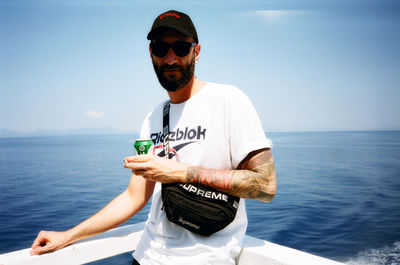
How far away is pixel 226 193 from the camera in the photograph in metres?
1.58

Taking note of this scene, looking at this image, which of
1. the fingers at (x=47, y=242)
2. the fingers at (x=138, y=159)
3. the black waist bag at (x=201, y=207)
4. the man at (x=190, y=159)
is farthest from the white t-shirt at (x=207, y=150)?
the fingers at (x=47, y=242)

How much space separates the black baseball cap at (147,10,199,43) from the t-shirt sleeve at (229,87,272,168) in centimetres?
59

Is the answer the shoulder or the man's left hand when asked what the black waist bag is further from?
the shoulder

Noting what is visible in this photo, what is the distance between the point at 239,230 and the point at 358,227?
1022 cm

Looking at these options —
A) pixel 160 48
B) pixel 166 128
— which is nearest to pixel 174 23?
pixel 160 48

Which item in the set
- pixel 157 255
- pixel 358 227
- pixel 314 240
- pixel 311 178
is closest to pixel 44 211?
pixel 314 240

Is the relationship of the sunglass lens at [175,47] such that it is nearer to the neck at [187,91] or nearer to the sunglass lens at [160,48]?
the sunglass lens at [160,48]

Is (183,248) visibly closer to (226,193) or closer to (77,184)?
(226,193)

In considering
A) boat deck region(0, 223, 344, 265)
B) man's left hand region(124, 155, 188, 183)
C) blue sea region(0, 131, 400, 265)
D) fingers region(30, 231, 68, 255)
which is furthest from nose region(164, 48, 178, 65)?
blue sea region(0, 131, 400, 265)

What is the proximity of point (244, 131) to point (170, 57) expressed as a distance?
2.54ft

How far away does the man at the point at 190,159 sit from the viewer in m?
1.56

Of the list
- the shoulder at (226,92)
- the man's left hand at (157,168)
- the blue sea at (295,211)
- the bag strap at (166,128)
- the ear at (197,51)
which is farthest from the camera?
the blue sea at (295,211)

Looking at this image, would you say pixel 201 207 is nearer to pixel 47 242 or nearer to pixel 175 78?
pixel 175 78

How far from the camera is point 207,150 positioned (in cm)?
169
